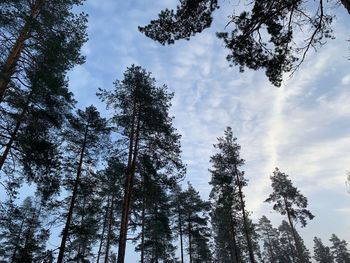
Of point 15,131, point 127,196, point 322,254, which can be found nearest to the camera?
point 15,131

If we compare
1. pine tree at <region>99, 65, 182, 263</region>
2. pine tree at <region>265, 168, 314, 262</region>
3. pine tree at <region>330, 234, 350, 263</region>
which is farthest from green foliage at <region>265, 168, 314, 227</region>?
pine tree at <region>330, 234, 350, 263</region>

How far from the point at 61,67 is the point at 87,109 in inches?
283

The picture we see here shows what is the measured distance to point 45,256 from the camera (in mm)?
13516

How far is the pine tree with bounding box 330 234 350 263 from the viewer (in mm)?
62600

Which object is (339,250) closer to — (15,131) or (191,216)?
(191,216)

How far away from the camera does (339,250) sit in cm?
6469

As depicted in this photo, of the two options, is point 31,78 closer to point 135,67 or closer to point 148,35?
point 148,35

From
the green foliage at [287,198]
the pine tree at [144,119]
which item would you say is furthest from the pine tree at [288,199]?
the pine tree at [144,119]

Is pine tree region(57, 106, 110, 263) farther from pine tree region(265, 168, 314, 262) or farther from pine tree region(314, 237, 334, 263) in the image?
pine tree region(314, 237, 334, 263)

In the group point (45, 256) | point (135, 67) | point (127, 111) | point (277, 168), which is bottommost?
point (45, 256)

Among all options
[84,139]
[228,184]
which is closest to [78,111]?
[84,139]

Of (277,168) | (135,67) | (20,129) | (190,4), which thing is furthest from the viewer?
(277,168)

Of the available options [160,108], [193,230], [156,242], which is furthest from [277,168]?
[160,108]

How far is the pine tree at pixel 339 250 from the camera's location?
62.6 meters
